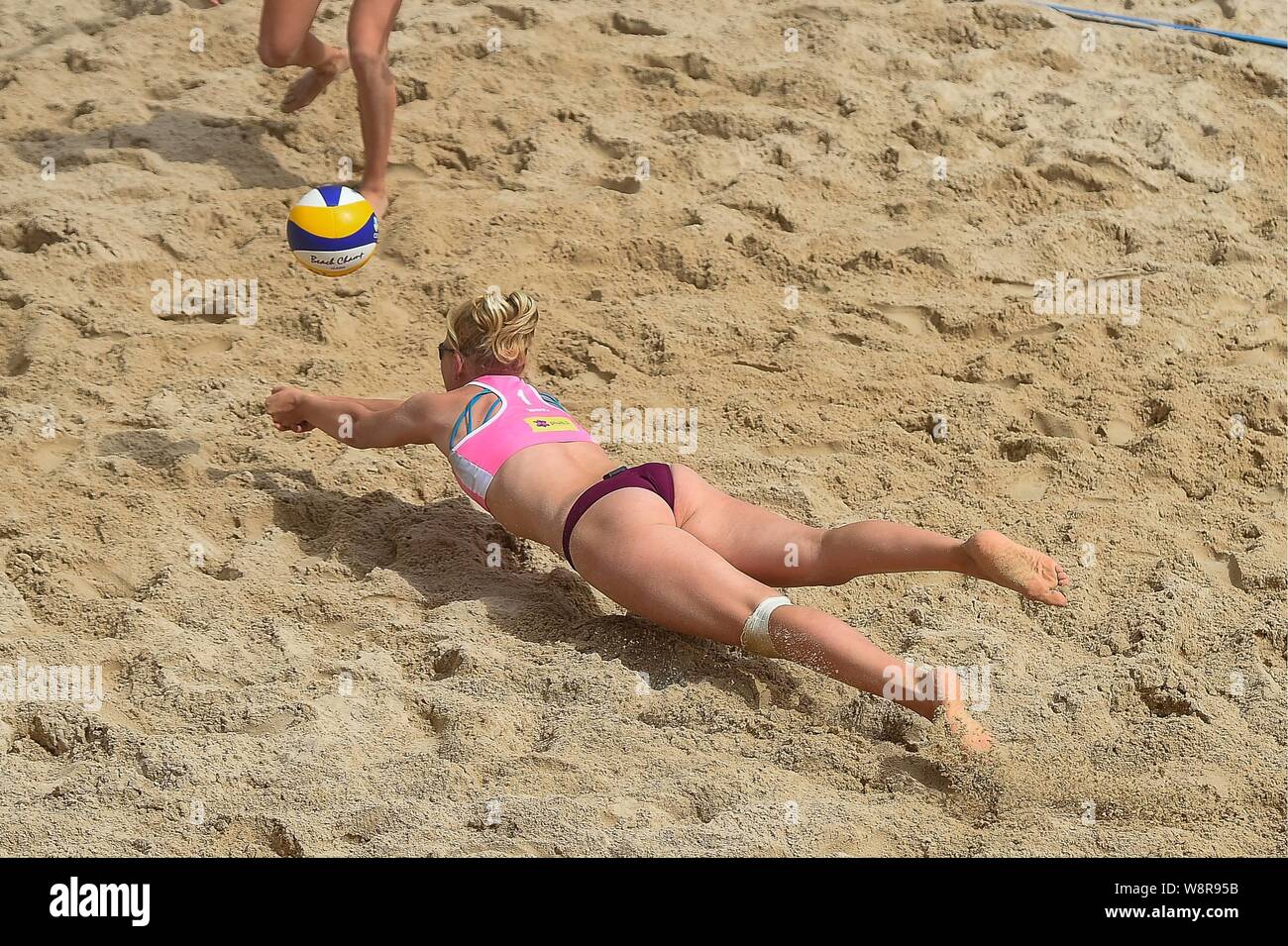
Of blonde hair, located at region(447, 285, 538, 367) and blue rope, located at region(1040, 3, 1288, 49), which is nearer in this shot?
blonde hair, located at region(447, 285, 538, 367)

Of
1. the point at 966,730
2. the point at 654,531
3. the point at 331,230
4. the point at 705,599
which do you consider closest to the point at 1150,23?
the point at 331,230

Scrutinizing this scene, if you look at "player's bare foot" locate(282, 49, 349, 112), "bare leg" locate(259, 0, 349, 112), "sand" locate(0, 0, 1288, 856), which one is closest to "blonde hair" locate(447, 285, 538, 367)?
"sand" locate(0, 0, 1288, 856)

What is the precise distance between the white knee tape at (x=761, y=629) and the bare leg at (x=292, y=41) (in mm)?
2953

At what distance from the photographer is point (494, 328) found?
11.5 ft

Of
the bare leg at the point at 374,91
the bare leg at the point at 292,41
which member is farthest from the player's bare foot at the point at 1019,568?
the bare leg at the point at 292,41

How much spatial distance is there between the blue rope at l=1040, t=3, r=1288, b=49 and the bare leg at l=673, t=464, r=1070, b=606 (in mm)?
3882

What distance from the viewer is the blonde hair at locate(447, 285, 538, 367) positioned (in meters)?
3.50

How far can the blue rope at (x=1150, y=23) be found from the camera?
6059 millimetres

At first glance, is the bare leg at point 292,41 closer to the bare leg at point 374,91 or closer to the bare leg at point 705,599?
the bare leg at point 374,91

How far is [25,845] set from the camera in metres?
2.38

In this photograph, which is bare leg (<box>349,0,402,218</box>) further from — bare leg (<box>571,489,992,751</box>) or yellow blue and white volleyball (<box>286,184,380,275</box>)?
bare leg (<box>571,489,992,751</box>)

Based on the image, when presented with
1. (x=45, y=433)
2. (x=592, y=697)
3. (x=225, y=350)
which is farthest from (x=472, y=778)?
(x=225, y=350)

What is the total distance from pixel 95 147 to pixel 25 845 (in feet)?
11.1
